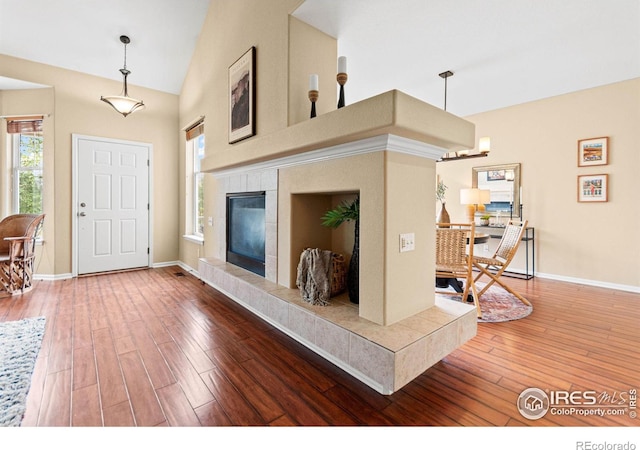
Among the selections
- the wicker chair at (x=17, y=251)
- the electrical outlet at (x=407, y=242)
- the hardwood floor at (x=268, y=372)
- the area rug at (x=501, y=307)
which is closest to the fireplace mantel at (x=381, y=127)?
the electrical outlet at (x=407, y=242)

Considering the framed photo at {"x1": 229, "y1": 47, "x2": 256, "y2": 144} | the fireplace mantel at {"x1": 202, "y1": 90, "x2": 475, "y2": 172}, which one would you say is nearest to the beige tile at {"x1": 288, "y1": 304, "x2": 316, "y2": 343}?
the fireplace mantel at {"x1": 202, "y1": 90, "x2": 475, "y2": 172}

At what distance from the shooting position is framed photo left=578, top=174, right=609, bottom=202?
13.1ft

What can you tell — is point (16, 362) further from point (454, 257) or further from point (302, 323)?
point (454, 257)

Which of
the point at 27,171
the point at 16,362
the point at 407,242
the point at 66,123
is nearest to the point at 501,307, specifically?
the point at 407,242

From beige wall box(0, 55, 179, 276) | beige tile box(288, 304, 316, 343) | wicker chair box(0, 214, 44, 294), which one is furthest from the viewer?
beige wall box(0, 55, 179, 276)

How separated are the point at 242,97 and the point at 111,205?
3155 mm

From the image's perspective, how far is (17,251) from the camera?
3725 millimetres

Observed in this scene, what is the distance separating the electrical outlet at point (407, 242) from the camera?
1.97 metres

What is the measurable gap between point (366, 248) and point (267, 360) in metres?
1.06

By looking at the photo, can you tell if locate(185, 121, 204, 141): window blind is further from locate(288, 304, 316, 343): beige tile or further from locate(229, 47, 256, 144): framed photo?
locate(288, 304, 316, 343): beige tile

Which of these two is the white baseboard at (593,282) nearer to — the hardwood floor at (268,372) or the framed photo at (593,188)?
the hardwood floor at (268,372)

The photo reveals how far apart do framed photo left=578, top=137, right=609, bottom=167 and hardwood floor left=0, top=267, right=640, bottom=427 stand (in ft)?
6.23

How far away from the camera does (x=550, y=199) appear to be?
14.6 ft
